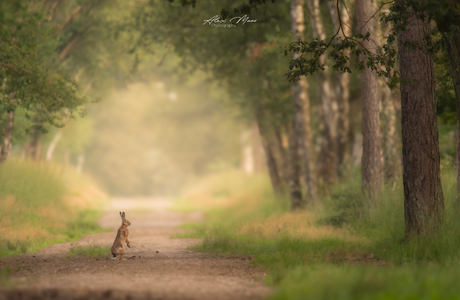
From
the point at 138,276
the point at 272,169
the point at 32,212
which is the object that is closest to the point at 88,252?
the point at 138,276

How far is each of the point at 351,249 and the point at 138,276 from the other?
4.47 metres

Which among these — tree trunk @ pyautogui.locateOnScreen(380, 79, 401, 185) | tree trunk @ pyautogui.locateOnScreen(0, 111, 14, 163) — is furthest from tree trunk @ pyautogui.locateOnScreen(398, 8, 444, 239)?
tree trunk @ pyautogui.locateOnScreen(0, 111, 14, 163)

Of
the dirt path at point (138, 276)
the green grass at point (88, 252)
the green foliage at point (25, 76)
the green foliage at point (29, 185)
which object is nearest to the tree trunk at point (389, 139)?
the dirt path at point (138, 276)

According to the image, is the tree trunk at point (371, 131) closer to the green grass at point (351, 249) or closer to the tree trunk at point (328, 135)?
the green grass at point (351, 249)

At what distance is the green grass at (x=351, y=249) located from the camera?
5880 millimetres

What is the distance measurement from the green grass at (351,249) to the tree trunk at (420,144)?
0.40 m

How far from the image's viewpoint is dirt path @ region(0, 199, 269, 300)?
6.55 m

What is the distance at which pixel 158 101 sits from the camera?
187 feet

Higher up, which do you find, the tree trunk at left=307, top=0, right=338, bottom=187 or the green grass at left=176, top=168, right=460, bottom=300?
the tree trunk at left=307, top=0, right=338, bottom=187

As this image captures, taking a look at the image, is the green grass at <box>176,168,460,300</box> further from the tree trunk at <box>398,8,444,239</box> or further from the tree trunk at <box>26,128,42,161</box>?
the tree trunk at <box>26,128,42,161</box>

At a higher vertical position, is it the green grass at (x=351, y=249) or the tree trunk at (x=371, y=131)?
the tree trunk at (x=371, y=131)

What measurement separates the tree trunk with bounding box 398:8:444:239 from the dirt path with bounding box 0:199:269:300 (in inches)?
133

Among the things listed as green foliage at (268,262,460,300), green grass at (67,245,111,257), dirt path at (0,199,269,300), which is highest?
green grass at (67,245,111,257)

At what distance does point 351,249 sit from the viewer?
1057cm
